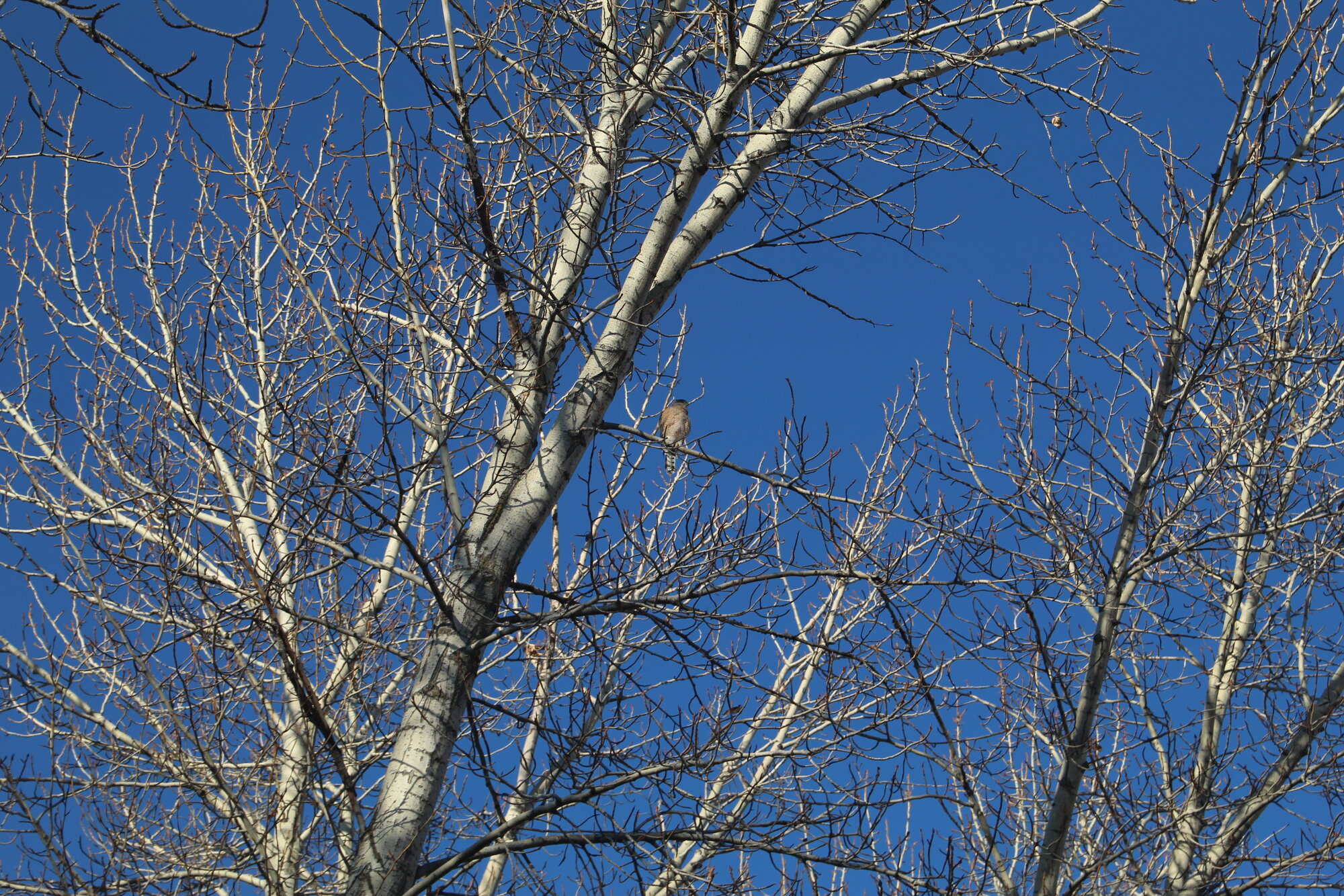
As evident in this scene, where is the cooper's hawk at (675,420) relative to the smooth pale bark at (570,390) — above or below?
above

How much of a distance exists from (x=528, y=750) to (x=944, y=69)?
4870 millimetres

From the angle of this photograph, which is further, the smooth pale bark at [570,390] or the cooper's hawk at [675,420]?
the cooper's hawk at [675,420]

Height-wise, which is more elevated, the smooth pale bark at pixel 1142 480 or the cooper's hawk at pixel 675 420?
the cooper's hawk at pixel 675 420

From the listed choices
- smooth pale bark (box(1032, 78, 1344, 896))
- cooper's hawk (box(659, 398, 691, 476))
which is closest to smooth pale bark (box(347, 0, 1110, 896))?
smooth pale bark (box(1032, 78, 1344, 896))

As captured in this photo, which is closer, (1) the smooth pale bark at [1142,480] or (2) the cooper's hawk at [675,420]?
(1) the smooth pale bark at [1142,480]

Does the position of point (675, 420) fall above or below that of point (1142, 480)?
above

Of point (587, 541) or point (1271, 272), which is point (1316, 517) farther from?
point (587, 541)

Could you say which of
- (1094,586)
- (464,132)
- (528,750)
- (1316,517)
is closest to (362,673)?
(528,750)

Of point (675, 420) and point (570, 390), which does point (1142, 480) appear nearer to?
point (570, 390)

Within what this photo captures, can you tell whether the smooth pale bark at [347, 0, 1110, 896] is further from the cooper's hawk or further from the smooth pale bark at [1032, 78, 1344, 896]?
the cooper's hawk

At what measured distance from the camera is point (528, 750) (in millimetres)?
6906

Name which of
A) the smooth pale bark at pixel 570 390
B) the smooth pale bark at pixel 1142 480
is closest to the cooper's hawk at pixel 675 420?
the smooth pale bark at pixel 570 390

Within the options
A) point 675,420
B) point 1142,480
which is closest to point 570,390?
point 1142,480

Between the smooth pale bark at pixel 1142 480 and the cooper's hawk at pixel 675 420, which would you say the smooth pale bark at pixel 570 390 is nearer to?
the smooth pale bark at pixel 1142 480
